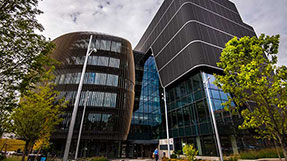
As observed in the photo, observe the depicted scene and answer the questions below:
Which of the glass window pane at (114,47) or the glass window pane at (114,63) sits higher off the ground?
the glass window pane at (114,47)

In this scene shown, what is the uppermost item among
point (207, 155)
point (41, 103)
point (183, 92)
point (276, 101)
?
point (183, 92)

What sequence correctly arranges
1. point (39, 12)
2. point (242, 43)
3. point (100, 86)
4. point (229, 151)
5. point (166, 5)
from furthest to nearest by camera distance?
point (166, 5) → point (100, 86) → point (229, 151) → point (242, 43) → point (39, 12)

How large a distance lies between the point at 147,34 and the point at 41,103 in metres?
33.3

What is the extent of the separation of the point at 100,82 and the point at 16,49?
69.5 feet

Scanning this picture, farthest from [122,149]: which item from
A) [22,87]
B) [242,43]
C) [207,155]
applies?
[242,43]

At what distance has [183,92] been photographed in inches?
965

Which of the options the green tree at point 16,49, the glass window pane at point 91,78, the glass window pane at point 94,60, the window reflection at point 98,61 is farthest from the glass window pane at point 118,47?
the green tree at point 16,49

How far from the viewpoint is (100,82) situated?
27297 mm

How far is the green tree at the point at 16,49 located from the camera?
19.7 feet

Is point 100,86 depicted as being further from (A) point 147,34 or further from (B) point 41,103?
(A) point 147,34

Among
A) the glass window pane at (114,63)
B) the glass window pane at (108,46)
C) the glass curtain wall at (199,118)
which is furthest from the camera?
the glass window pane at (108,46)

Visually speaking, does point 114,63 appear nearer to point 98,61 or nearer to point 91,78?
point 98,61

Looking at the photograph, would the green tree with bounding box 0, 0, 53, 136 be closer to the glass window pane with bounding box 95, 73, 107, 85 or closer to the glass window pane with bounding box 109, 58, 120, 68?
the glass window pane with bounding box 95, 73, 107, 85

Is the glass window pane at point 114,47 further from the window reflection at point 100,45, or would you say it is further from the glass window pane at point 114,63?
the glass window pane at point 114,63
